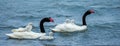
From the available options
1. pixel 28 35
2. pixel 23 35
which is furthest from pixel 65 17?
pixel 23 35

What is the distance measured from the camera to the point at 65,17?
117ft

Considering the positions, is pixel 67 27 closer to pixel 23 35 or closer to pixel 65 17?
pixel 23 35

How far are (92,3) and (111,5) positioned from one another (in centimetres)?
188

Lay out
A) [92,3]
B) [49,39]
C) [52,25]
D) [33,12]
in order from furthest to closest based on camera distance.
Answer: [92,3] < [33,12] < [52,25] < [49,39]

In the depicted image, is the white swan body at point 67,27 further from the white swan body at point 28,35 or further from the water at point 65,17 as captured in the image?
the white swan body at point 28,35

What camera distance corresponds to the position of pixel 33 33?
28.8m

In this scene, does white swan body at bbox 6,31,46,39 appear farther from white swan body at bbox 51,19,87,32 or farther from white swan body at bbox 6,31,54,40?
white swan body at bbox 51,19,87,32

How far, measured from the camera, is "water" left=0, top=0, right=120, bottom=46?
2841 centimetres

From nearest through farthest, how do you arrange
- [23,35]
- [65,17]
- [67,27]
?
[23,35]
[67,27]
[65,17]

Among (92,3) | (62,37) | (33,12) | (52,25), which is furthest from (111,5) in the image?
(62,37)

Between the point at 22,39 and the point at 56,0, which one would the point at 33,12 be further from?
the point at 22,39

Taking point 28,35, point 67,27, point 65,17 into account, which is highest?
point 65,17

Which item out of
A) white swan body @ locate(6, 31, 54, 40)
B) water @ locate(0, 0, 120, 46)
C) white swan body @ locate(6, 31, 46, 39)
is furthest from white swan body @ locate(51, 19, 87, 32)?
white swan body @ locate(6, 31, 46, 39)

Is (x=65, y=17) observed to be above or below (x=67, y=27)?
above
